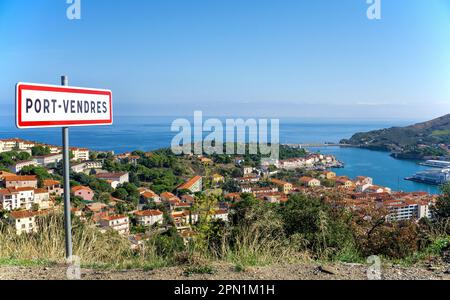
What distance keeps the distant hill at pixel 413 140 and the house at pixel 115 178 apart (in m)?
28.1

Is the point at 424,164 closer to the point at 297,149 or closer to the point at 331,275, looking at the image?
the point at 297,149

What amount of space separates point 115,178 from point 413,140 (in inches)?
1308

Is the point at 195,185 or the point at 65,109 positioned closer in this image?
the point at 65,109

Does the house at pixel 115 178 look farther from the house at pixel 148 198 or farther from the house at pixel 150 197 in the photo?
the house at pixel 150 197

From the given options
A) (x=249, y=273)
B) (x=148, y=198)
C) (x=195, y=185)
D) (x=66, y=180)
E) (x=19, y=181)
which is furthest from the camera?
(x=148, y=198)

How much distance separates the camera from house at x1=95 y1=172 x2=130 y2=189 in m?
24.9

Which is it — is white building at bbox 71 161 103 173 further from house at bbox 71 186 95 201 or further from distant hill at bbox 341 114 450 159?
distant hill at bbox 341 114 450 159

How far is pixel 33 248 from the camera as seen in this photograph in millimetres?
3076

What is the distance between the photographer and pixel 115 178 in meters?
25.9

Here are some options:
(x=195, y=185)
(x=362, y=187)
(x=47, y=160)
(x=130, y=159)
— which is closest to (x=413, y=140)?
(x=362, y=187)

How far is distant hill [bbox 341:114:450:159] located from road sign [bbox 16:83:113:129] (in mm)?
37546

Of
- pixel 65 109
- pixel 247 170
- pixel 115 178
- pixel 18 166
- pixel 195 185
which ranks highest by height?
pixel 65 109

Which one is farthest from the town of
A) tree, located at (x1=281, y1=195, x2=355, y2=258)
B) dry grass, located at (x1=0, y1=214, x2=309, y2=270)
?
dry grass, located at (x1=0, y1=214, x2=309, y2=270)

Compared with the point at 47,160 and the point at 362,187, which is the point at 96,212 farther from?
the point at 47,160
